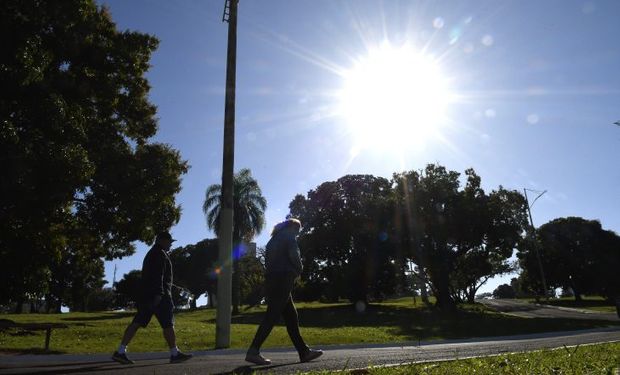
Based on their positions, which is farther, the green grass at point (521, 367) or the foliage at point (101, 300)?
the foliage at point (101, 300)

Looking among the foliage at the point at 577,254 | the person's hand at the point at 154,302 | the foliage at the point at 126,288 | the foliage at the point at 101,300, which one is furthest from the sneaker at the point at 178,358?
the foliage at the point at 101,300

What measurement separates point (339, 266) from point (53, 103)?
33592 mm

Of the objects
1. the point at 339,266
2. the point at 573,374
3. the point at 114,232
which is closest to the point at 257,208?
the point at 339,266

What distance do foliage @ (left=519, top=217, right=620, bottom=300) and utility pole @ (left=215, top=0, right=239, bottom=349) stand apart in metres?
58.1

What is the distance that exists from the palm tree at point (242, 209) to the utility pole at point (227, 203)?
23.3m

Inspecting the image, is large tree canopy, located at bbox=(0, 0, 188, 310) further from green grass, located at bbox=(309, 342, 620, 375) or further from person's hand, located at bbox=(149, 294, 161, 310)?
green grass, located at bbox=(309, 342, 620, 375)

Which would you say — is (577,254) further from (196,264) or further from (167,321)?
(167,321)

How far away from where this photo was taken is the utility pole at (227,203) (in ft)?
34.8

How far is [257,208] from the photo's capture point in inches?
1436

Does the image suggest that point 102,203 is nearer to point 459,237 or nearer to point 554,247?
point 459,237

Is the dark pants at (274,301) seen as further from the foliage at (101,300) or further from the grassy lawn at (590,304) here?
the foliage at (101,300)

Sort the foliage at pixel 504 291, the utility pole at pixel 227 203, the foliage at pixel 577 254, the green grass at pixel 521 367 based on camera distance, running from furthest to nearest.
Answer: the foliage at pixel 504 291 < the foliage at pixel 577 254 < the utility pole at pixel 227 203 < the green grass at pixel 521 367

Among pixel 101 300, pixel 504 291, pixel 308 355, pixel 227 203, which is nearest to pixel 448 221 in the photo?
pixel 227 203

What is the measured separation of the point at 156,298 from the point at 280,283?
5.50 ft
